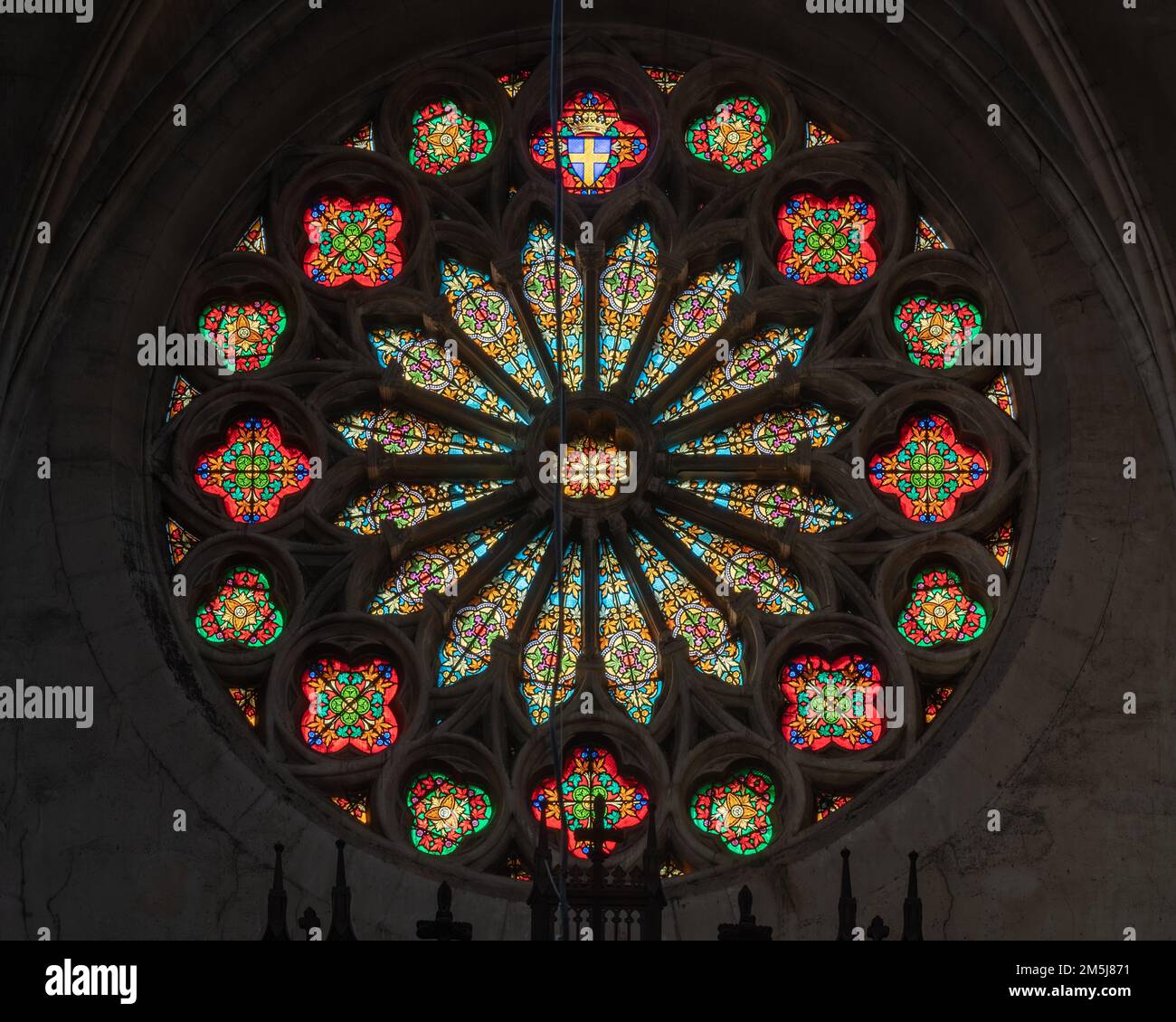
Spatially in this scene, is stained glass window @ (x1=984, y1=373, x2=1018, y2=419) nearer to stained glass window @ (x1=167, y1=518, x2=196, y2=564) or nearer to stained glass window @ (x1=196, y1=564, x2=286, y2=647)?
stained glass window @ (x1=196, y1=564, x2=286, y2=647)

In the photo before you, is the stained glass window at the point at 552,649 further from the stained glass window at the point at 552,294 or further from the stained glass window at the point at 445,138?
the stained glass window at the point at 445,138

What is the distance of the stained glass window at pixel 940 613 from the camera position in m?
16.0

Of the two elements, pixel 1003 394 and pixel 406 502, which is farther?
pixel 1003 394

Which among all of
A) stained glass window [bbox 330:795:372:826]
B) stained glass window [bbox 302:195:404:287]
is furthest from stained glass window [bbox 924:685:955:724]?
stained glass window [bbox 302:195:404:287]

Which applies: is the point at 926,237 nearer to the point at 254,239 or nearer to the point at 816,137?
the point at 816,137

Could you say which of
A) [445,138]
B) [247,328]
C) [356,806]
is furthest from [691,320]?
[356,806]

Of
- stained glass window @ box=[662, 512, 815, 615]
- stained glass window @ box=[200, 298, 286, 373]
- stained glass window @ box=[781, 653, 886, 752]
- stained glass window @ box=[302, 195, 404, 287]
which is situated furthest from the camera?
stained glass window @ box=[302, 195, 404, 287]

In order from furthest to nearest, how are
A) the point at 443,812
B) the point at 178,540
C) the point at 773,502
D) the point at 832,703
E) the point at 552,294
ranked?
the point at 552,294, the point at 773,502, the point at 178,540, the point at 832,703, the point at 443,812

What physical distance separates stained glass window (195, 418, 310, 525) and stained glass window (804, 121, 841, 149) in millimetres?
3828

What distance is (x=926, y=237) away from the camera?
17.3m

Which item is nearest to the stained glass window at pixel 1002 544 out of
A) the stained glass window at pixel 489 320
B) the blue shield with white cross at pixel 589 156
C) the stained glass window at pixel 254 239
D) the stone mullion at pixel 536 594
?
the stone mullion at pixel 536 594

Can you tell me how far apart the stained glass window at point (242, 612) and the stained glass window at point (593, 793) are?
1898 millimetres

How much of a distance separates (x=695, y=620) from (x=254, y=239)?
3762 millimetres

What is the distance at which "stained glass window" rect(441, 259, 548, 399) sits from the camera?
17.0 meters
